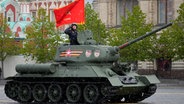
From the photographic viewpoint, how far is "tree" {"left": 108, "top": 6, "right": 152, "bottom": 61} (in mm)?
56312

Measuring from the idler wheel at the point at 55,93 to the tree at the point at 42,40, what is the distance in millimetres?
33535

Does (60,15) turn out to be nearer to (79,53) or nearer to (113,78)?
(79,53)

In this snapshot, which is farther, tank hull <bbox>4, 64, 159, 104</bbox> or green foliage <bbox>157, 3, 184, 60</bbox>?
green foliage <bbox>157, 3, 184, 60</bbox>

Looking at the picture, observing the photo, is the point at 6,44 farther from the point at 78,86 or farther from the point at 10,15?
the point at 78,86

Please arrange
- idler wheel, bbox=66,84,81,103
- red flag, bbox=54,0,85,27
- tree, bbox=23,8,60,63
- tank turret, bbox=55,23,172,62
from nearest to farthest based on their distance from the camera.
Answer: idler wheel, bbox=66,84,81,103 < tank turret, bbox=55,23,172,62 < red flag, bbox=54,0,85,27 < tree, bbox=23,8,60,63

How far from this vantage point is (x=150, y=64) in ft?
217

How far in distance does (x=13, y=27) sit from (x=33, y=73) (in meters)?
48.3

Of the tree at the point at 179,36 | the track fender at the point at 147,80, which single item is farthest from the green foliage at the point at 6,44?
the track fender at the point at 147,80

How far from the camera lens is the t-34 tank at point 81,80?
24.9 m

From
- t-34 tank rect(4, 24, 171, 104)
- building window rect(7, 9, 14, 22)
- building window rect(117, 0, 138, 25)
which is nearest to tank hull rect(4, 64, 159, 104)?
t-34 tank rect(4, 24, 171, 104)

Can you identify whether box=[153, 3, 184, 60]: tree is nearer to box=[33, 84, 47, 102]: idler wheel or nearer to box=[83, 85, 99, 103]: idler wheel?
box=[33, 84, 47, 102]: idler wheel

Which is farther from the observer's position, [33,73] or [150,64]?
[150,64]

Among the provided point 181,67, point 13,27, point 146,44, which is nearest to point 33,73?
point 146,44

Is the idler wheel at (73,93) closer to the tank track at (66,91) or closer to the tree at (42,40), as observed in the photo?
the tank track at (66,91)
